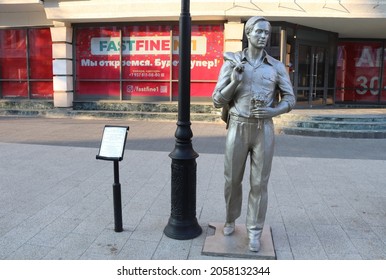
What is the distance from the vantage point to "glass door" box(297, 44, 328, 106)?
14.8 m

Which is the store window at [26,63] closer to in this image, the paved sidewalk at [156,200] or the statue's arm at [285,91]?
the paved sidewalk at [156,200]

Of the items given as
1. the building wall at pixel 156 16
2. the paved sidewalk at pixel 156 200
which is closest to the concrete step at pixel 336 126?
the paved sidewalk at pixel 156 200

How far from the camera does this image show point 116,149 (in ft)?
13.8

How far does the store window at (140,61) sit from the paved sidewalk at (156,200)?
4615 mm

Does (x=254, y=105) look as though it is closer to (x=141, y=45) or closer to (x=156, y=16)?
(x=156, y=16)

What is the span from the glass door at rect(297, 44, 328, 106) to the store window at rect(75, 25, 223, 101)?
3263mm

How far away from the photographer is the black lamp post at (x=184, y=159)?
400 centimetres

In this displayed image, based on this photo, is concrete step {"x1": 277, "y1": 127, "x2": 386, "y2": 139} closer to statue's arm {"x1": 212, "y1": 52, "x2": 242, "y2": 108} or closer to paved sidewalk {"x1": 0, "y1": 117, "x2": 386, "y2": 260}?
paved sidewalk {"x1": 0, "y1": 117, "x2": 386, "y2": 260}

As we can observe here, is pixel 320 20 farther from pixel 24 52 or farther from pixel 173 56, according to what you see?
pixel 24 52

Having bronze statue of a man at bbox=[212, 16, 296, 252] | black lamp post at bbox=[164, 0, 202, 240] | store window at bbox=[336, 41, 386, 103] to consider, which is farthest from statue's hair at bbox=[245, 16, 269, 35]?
store window at bbox=[336, 41, 386, 103]

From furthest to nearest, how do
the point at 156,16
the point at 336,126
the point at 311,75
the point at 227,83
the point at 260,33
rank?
1. the point at 311,75
2. the point at 156,16
3. the point at 336,126
4. the point at 227,83
5. the point at 260,33

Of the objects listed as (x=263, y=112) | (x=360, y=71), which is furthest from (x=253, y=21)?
(x=360, y=71)

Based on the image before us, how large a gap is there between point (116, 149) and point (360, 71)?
648 inches

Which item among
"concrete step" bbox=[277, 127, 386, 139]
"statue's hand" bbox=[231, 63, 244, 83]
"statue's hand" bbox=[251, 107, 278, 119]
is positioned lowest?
"concrete step" bbox=[277, 127, 386, 139]
